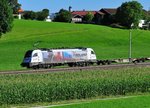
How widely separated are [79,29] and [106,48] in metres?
27.2

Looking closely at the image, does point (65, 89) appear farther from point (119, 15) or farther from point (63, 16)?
point (63, 16)

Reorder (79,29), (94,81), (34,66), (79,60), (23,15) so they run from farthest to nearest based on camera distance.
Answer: (23,15) < (79,29) < (79,60) < (34,66) < (94,81)

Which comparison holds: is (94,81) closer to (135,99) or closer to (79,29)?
(135,99)

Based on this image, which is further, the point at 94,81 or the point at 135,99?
the point at 94,81

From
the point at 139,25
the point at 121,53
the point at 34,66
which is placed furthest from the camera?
the point at 139,25

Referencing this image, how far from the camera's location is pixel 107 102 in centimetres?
2803

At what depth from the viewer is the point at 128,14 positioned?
529ft

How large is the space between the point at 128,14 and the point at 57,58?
97.7 meters

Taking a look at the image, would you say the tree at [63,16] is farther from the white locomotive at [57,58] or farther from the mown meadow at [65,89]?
the mown meadow at [65,89]

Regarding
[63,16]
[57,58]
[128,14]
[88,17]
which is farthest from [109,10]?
[57,58]

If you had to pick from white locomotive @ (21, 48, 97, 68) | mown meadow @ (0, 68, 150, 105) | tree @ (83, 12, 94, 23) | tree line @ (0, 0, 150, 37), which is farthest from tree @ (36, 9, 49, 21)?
mown meadow @ (0, 68, 150, 105)

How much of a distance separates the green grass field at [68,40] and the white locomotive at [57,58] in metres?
13.4

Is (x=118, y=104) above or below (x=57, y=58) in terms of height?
above

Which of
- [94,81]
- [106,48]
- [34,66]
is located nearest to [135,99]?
[94,81]
